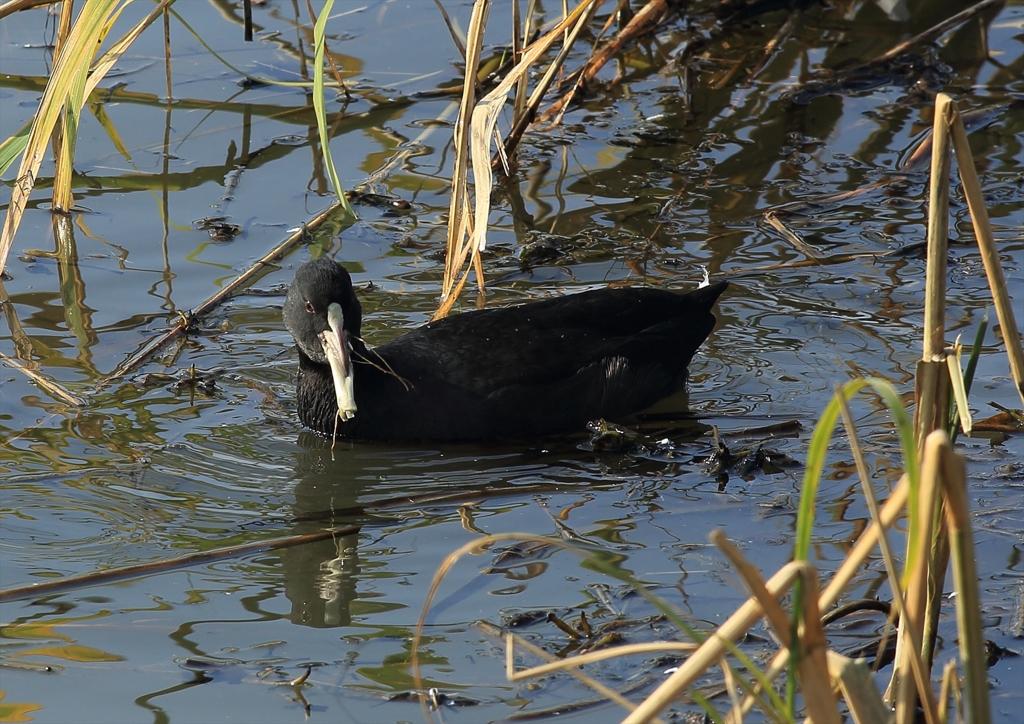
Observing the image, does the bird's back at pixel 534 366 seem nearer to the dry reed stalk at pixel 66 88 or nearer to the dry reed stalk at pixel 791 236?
the dry reed stalk at pixel 791 236

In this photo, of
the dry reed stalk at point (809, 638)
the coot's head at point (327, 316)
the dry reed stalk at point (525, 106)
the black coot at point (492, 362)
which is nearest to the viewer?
the dry reed stalk at point (809, 638)

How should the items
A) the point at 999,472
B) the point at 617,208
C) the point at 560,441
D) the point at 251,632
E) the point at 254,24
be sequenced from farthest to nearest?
1. the point at 254,24
2. the point at 617,208
3. the point at 560,441
4. the point at 999,472
5. the point at 251,632

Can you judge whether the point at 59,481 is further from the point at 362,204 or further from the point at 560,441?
the point at 362,204

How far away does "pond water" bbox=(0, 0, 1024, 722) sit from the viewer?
3199 mm

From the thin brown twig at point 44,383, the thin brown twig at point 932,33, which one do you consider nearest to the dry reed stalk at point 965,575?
the thin brown twig at point 44,383

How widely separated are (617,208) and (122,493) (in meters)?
2.87

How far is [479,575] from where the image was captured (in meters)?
3.54

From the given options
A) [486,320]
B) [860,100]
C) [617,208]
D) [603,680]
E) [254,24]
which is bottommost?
[603,680]

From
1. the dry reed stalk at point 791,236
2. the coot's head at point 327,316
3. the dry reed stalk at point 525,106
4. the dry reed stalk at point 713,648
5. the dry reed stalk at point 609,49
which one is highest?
the dry reed stalk at point 609,49

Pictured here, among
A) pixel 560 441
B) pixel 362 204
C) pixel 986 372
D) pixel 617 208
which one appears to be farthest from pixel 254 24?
pixel 986 372

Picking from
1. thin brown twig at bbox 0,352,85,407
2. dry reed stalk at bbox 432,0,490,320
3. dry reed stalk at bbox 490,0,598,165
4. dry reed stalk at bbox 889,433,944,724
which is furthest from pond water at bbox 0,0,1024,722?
Result: dry reed stalk at bbox 432,0,490,320

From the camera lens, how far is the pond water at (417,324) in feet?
10.5

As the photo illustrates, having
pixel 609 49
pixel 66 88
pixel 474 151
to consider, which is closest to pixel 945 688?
pixel 474 151

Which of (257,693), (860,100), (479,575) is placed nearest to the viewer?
(257,693)
